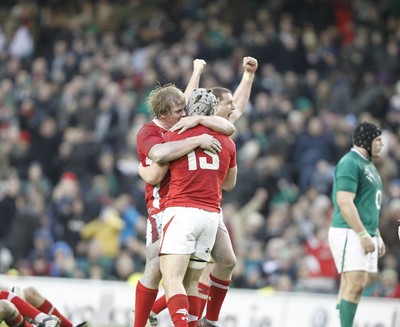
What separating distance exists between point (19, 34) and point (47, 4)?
144 cm

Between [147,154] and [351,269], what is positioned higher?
[147,154]

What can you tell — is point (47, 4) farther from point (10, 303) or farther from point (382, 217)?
point (10, 303)

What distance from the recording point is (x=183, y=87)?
20.6 m

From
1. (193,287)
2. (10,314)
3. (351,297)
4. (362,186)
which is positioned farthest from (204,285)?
(362,186)

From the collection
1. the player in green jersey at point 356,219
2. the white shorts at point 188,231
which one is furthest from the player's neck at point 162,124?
the player in green jersey at point 356,219

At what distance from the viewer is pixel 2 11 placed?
24.7m

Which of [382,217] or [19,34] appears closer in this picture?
[382,217]

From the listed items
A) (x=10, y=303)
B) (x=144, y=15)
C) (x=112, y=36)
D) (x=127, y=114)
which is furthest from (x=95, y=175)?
(x=10, y=303)

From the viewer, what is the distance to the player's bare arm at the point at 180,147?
30.9ft

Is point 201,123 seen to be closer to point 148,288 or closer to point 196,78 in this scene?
point 148,288

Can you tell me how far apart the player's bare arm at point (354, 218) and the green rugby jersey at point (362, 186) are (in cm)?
13

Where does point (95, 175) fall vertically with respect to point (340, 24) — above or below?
below

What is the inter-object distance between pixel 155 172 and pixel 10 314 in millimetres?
1855

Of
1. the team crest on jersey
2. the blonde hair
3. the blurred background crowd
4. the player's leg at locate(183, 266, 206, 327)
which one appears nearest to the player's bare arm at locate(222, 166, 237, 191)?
the blonde hair
